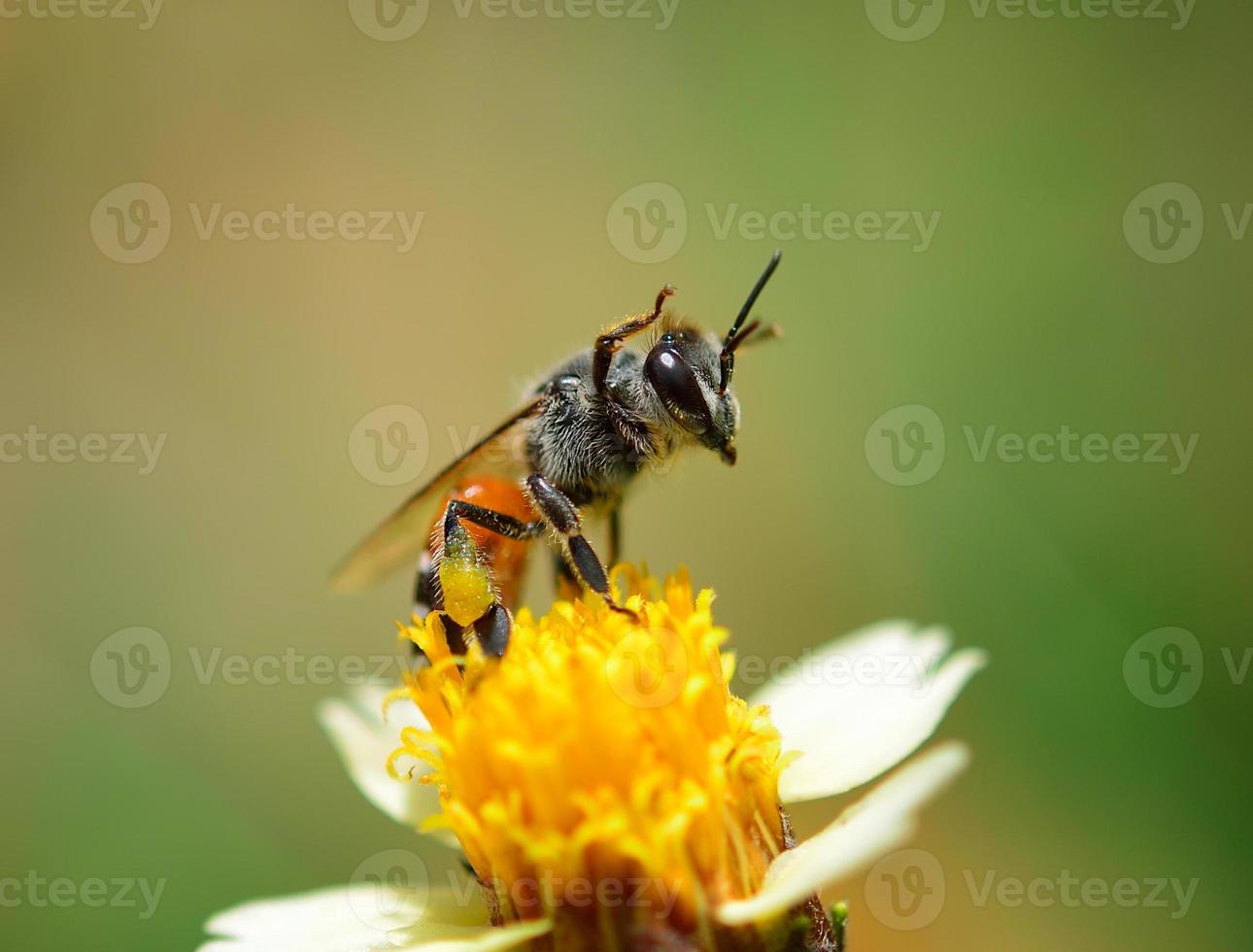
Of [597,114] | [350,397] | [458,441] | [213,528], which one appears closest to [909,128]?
[597,114]

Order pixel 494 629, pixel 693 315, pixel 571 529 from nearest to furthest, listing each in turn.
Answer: pixel 494 629 < pixel 571 529 < pixel 693 315

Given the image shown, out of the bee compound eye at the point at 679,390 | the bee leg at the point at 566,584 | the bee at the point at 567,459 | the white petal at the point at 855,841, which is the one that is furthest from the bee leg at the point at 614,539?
the white petal at the point at 855,841

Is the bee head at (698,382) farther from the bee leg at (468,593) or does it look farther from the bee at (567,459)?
the bee leg at (468,593)

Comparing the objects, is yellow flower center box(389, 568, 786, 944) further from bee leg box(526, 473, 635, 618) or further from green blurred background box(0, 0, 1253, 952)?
green blurred background box(0, 0, 1253, 952)

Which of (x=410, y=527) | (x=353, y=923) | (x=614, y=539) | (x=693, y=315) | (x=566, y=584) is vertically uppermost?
(x=693, y=315)

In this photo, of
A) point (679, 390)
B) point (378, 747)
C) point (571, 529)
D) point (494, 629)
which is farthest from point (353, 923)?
point (679, 390)

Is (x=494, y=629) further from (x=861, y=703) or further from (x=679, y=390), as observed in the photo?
(x=861, y=703)
